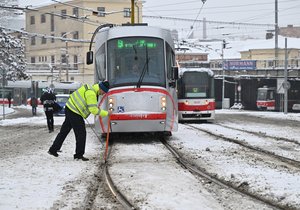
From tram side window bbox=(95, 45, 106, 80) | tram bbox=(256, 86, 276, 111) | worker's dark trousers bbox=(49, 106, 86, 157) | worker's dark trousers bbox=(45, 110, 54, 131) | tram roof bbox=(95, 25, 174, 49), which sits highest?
tram roof bbox=(95, 25, 174, 49)

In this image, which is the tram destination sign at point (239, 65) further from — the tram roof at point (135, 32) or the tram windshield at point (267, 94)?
the tram roof at point (135, 32)

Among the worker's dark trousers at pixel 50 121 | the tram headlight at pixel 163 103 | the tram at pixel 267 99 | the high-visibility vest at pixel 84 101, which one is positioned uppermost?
the high-visibility vest at pixel 84 101

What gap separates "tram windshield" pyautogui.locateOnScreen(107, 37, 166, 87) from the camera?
1605cm

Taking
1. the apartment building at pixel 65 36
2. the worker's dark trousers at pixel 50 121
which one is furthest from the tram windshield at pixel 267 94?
the worker's dark trousers at pixel 50 121

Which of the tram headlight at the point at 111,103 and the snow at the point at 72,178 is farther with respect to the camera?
the tram headlight at the point at 111,103

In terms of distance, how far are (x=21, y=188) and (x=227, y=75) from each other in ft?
211

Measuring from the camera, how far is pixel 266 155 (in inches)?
516

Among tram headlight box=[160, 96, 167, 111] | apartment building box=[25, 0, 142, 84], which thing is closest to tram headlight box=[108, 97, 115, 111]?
tram headlight box=[160, 96, 167, 111]

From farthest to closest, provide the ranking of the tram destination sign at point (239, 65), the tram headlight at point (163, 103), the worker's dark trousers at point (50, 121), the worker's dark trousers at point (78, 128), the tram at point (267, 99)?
the tram destination sign at point (239, 65), the tram at point (267, 99), the worker's dark trousers at point (50, 121), the tram headlight at point (163, 103), the worker's dark trousers at point (78, 128)

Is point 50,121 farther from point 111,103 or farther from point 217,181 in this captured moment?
point 217,181

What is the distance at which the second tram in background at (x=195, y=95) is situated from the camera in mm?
29250

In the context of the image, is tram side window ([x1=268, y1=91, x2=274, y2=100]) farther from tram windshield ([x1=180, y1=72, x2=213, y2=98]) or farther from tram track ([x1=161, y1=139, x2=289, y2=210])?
tram track ([x1=161, y1=139, x2=289, y2=210])

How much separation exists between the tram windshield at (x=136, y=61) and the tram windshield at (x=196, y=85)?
1323 cm

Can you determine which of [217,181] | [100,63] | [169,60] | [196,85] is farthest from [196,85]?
[217,181]
